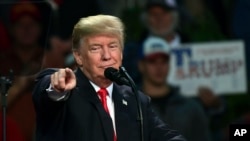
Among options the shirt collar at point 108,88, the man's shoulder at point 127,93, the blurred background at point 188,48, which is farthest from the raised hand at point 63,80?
the blurred background at point 188,48

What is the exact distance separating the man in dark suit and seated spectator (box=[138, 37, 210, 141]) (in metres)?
3.16

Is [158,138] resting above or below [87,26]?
below

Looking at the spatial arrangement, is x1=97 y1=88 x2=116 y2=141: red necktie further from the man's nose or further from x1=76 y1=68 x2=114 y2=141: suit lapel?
the man's nose

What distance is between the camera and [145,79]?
7688mm

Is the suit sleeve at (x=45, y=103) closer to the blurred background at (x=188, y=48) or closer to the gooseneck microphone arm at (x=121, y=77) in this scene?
the gooseneck microphone arm at (x=121, y=77)

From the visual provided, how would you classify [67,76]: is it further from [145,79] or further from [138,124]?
[145,79]

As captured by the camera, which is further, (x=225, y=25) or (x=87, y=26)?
(x=225, y=25)

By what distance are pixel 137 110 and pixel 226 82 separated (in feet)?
11.6

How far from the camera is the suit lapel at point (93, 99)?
4195mm

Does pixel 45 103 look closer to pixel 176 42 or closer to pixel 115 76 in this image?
pixel 115 76

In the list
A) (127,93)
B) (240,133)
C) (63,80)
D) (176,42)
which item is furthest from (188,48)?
(63,80)

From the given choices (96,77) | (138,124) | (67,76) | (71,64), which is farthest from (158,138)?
(71,64)

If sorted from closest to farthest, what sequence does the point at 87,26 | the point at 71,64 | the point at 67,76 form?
the point at 67,76 < the point at 87,26 < the point at 71,64

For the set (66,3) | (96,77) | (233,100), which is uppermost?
(66,3)
